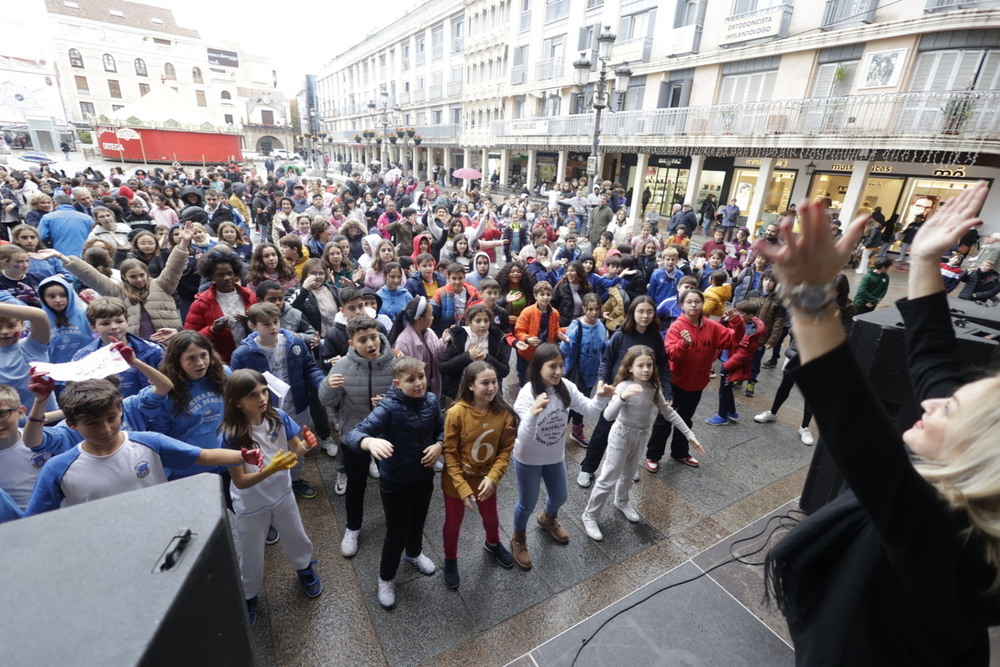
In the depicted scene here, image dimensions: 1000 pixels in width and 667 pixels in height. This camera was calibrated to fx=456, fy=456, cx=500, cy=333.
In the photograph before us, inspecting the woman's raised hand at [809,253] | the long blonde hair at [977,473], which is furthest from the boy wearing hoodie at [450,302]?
the long blonde hair at [977,473]

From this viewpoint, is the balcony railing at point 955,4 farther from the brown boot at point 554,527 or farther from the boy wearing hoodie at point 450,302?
the brown boot at point 554,527

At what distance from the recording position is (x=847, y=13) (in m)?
15.1

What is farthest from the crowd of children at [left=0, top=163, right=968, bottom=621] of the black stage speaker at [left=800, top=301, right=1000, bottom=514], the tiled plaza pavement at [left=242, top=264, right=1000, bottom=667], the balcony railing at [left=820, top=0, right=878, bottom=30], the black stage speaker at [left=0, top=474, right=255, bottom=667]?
the balcony railing at [left=820, top=0, right=878, bottom=30]

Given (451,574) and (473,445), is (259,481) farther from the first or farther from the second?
(451,574)

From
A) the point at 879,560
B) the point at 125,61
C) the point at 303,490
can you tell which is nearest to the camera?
the point at 879,560

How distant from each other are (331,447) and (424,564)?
1.97 m

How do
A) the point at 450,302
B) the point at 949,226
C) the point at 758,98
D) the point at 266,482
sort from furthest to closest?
1. the point at 758,98
2. the point at 450,302
3. the point at 266,482
4. the point at 949,226

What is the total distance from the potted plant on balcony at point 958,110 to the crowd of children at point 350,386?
10074 mm

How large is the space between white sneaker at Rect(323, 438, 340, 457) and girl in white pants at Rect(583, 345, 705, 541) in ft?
8.88

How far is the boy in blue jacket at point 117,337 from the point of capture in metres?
3.65

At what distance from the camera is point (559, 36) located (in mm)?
27141

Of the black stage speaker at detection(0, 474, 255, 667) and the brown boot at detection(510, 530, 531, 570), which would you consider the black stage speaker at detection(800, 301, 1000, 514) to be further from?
the black stage speaker at detection(0, 474, 255, 667)

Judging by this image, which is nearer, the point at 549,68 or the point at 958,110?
the point at 958,110

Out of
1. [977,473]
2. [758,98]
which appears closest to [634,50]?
[758,98]
